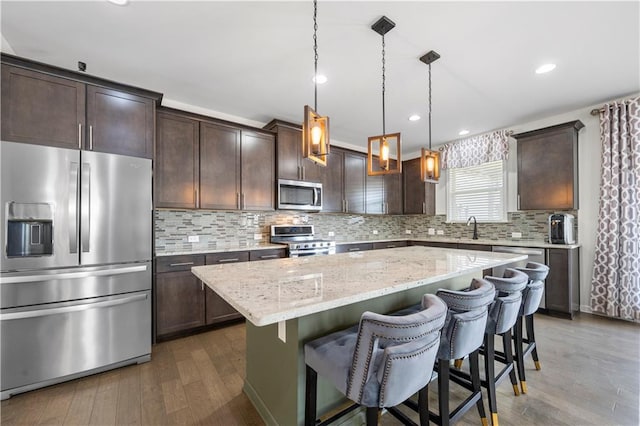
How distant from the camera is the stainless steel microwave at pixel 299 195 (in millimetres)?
3842

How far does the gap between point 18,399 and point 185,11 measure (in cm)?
301

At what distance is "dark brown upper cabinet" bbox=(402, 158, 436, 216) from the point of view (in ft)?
17.2

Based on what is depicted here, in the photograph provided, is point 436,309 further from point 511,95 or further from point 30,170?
point 511,95

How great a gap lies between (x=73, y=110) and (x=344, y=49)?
2.34 metres

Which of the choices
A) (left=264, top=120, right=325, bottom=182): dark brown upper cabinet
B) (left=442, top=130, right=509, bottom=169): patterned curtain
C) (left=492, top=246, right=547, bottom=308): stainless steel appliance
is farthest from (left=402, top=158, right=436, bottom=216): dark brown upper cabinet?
(left=264, top=120, right=325, bottom=182): dark brown upper cabinet

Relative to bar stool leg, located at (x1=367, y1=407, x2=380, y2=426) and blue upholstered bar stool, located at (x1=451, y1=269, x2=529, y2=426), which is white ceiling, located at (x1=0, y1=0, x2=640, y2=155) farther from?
bar stool leg, located at (x1=367, y1=407, x2=380, y2=426)

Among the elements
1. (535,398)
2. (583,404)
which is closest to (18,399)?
(535,398)

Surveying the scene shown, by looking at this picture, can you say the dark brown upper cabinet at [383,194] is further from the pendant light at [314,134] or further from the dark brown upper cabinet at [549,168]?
the pendant light at [314,134]

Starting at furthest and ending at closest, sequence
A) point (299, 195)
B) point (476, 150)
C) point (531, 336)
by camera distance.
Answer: point (476, 150) < point (299, 195) < point (531, 336)

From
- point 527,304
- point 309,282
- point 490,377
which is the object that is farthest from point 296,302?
point 527,304

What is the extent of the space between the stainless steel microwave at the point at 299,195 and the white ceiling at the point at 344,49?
1.06m

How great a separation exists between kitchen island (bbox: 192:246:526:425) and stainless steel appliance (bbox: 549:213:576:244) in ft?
7.95

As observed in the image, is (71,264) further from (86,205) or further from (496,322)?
(496,322)

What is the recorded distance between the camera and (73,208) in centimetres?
213
